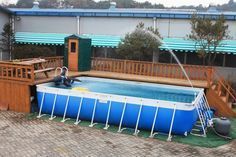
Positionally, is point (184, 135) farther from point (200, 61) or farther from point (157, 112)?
point (200, 61)

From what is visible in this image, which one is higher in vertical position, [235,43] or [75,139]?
[235,43]

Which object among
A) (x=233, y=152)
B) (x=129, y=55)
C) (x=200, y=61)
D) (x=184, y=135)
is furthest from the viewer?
(x=200, y=61)

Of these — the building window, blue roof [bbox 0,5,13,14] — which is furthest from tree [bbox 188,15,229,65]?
blue roof [bbox 0,5,13,14]

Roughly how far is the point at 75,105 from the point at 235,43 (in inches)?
435

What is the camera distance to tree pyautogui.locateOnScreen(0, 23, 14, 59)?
23359mm

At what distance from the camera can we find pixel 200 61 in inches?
822

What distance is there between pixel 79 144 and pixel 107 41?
12.6 meters

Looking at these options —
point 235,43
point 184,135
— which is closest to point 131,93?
point 184,135

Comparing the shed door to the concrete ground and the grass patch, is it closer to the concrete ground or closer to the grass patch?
the grass patch

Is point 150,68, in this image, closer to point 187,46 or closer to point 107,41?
point 187,46

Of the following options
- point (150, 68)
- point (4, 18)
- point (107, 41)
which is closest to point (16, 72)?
point (150, 68)

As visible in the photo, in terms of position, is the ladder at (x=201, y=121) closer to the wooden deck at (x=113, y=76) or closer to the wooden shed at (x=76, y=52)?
the wooden deck at (x=113, y=76)

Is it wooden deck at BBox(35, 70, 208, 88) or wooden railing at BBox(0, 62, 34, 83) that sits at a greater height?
wooden railing at BBox(0, 62, 34, 83)

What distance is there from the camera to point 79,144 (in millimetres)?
9789
